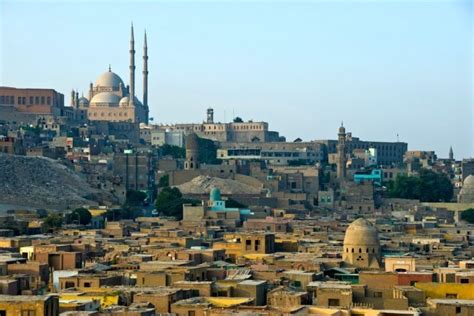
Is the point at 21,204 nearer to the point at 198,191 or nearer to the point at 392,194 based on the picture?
the point at 198,191

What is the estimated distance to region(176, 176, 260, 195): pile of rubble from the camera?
74.6m

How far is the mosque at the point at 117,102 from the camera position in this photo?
119m

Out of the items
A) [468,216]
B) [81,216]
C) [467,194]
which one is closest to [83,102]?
[467,194]

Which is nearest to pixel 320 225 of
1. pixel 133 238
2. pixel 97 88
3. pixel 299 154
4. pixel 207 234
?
pixel 207 234

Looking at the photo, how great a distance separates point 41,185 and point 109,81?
5797 centimetres

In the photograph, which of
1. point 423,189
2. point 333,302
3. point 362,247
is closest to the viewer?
point 333,302

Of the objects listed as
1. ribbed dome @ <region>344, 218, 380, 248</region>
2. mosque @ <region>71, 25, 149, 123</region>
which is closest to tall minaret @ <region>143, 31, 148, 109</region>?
mosque @ <region>71, 25, 149, 123</region>

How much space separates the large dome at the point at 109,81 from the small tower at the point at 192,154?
4257cm

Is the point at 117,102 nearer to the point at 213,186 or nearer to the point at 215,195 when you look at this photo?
the point at 213,186

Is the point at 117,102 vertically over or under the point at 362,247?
over

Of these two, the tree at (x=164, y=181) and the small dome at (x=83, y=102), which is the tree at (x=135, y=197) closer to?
the tree at (x=164, y=181)

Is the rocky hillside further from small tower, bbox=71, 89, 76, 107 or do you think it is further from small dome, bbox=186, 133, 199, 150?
small tower, bbox=71, 89, 76, 107

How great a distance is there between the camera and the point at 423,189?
8344 centimetres

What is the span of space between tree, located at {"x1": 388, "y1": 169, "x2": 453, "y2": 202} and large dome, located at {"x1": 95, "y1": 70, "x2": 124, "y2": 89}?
4739 cm
